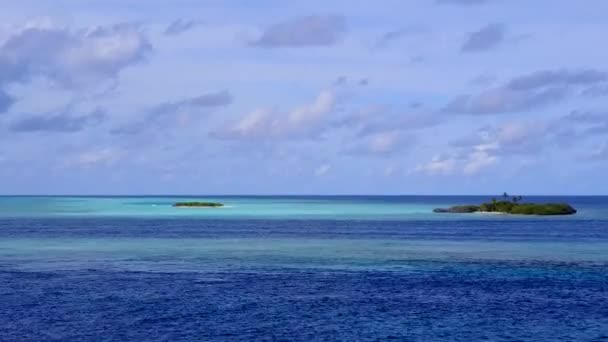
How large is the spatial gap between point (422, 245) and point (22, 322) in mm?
63884

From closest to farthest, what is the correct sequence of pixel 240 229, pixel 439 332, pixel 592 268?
pixel 439 332 → pixel 592 268 → pixel 240 229

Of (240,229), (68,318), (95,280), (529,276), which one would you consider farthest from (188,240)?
(68,318)

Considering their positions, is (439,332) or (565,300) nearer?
(439,332)

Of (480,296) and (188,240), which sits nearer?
(480,296)

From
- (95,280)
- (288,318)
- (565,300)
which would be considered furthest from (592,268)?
(95,280)

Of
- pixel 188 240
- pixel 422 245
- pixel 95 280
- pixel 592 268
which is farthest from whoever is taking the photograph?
pixel 188 240

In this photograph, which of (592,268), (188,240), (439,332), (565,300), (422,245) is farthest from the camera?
(188,240)

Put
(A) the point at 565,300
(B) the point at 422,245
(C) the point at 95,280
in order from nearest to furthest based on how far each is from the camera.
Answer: (A) the point at 565,300 → (C) the point at 95,280 → (B) the point at 422,245

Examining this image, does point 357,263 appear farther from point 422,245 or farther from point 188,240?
point 188,240

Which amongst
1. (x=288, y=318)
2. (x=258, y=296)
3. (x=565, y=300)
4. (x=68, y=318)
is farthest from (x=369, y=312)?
(x=68, y=318)

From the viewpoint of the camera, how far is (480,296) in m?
56.3

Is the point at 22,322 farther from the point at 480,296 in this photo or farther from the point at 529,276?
the point at 529,276

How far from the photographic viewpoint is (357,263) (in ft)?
255

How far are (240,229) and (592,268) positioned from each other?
77.6m
